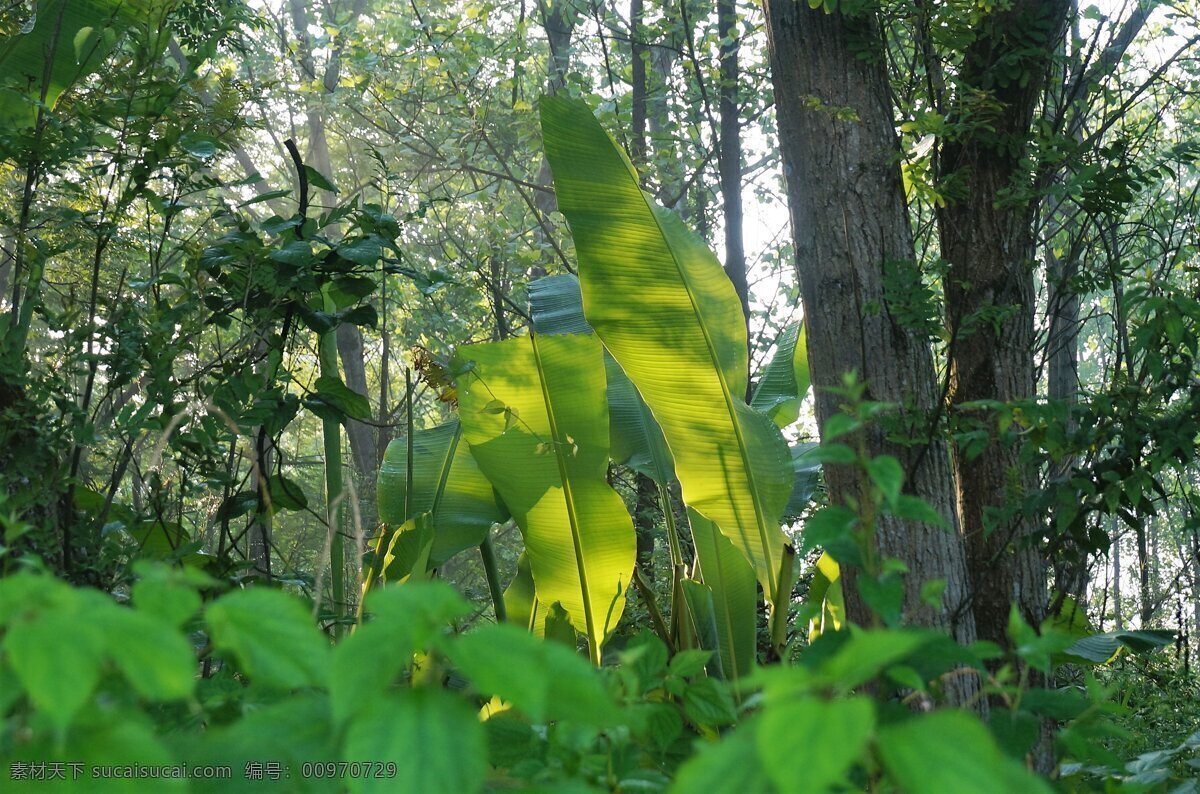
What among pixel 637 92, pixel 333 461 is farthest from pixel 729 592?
pixel 637 92

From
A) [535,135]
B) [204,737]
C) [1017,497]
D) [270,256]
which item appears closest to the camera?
[204,737]

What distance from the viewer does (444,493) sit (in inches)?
145

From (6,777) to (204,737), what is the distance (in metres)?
0.13

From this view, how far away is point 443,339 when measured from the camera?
460 inches

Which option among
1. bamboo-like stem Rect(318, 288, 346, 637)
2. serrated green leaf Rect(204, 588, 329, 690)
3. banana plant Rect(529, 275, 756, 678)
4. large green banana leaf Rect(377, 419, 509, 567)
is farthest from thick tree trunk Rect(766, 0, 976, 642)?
serrated green leaf Rect(204, 588, 329, 690)

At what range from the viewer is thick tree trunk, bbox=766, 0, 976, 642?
293 cm

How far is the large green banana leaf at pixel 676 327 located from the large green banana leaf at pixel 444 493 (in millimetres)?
813

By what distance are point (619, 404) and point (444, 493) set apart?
2.75 ft

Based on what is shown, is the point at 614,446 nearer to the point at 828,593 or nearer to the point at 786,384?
the point at 786,384

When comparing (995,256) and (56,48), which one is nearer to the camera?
(56,48)

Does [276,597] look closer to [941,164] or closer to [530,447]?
[530,447]

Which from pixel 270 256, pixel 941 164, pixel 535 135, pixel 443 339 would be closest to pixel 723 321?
pixel 941 164

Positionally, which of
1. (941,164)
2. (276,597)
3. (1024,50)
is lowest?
(276,597)

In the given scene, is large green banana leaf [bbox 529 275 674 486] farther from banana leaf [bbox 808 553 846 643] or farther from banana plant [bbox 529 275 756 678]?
banana leaf [bbox 808 553 846 643]
